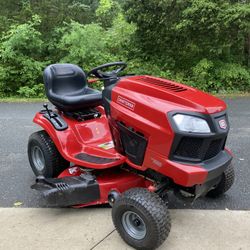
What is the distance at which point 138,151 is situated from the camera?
336 cm

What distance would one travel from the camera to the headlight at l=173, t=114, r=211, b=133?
302 centimetres

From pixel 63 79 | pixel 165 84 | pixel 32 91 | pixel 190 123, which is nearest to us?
pixel 190 123

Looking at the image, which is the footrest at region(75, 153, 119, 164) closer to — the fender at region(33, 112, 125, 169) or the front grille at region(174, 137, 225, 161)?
the fender at region(33, 112, 125, 169)

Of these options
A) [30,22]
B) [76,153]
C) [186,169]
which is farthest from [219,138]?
[30,22]

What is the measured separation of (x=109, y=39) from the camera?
11703mm

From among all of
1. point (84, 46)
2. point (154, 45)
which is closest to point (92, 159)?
point (84, 46)

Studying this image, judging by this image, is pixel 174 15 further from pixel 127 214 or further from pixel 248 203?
pixel 127 214

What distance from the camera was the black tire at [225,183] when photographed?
395 centimetres

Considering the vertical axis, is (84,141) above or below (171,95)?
below

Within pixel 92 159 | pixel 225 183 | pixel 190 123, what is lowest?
pixel 225 183

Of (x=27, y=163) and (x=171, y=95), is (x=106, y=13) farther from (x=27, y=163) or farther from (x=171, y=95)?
(x=171, y=95)

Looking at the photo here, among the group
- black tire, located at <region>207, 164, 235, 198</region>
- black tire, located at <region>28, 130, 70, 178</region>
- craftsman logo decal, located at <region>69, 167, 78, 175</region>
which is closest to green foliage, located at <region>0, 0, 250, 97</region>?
black tire, located at <region>28, 130, 70, 178</region>

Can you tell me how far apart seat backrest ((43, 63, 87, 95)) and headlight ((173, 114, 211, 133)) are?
1.83 meters

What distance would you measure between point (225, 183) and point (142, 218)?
1214 mm
